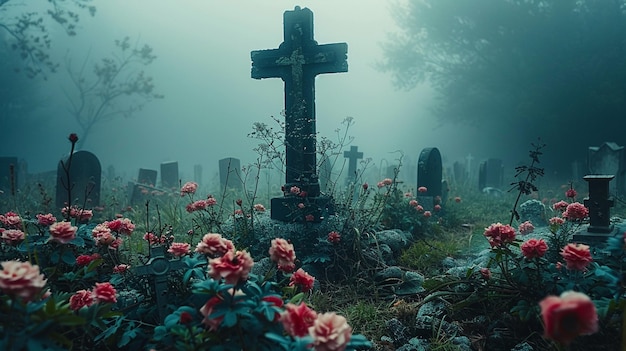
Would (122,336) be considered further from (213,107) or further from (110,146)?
(213,107)

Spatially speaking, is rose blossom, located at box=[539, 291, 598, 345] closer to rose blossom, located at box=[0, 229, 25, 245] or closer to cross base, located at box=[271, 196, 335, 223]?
rose blossom, located at box=[0, 229, 25, 245]

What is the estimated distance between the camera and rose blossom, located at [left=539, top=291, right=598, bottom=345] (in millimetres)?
1088

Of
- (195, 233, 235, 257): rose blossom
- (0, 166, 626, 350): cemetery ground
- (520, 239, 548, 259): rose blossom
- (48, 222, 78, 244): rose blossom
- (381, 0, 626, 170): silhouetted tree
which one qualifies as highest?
(381, 0, 626, 170): silhouetted tree

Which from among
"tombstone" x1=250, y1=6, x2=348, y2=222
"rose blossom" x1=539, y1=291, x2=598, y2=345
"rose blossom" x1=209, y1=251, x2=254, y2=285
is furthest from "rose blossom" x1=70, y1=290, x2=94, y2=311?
"tombstone" x1=250, y1=6, x2=348, y2=222

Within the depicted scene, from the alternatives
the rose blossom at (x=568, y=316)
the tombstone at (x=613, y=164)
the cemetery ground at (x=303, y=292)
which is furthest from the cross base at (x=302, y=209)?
the tombstone at (x=613, y=164)

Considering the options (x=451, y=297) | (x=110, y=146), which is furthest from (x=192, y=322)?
(x=110, y=146)

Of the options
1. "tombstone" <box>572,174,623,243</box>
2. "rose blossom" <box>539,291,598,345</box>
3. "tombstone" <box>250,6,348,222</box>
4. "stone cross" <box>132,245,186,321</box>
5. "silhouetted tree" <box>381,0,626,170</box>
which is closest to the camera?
"rose blossom" <box>539,291,598,345</box>

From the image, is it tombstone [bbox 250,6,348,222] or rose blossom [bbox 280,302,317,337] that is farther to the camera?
tombstone [bbox 250,6,348,222]

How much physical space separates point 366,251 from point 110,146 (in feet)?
142

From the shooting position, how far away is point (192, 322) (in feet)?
5.48

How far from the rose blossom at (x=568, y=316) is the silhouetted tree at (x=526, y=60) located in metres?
15.7

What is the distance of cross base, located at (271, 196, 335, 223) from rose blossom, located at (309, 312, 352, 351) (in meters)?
2.81

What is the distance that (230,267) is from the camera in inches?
57.4

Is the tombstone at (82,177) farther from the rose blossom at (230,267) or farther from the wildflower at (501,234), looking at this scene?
the wildflower at (501,234)
